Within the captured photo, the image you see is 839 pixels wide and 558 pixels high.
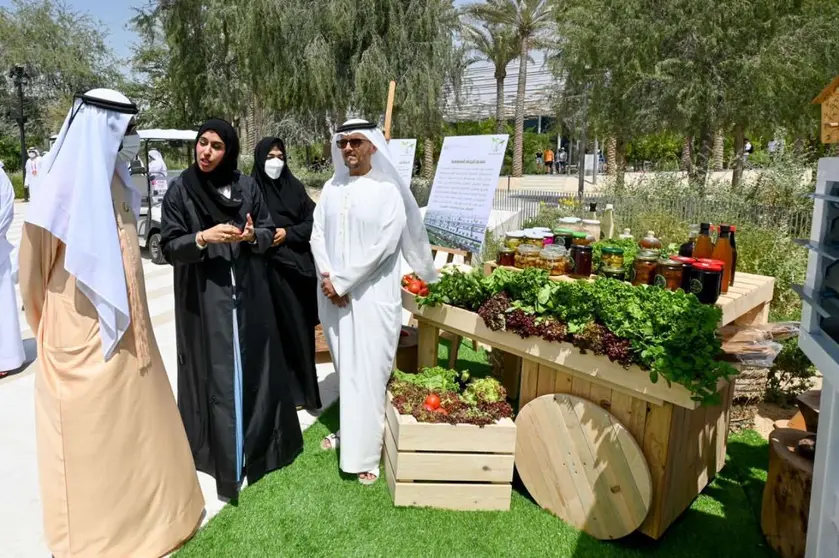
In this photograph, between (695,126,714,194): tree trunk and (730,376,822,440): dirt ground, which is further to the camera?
(695,126,714,194): tree trunk

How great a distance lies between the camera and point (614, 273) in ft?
11.0

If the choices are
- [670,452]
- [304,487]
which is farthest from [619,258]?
[304,487]

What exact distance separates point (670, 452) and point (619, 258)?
1127 millimetres

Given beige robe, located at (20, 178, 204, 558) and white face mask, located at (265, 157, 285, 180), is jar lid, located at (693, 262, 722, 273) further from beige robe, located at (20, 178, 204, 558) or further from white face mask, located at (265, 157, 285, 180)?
white face mask, located at (265, 157, 285, 180)

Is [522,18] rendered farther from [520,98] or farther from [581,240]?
[581,240]

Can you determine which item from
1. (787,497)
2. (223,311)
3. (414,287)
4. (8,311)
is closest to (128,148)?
(223,311)

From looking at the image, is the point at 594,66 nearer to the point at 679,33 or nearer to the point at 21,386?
the point at 679,33

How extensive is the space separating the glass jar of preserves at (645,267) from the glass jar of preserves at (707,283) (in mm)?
274

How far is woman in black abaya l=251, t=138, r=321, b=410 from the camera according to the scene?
4.16 m

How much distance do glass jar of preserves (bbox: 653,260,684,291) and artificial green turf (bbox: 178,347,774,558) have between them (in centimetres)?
121

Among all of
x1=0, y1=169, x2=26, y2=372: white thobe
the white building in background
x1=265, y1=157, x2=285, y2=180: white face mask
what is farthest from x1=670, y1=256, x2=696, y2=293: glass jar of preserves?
the white building in background

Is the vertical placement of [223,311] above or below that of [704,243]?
below

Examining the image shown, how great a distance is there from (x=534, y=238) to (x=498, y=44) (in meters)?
23.8

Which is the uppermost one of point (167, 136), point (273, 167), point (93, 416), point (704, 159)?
point (167, 136)
